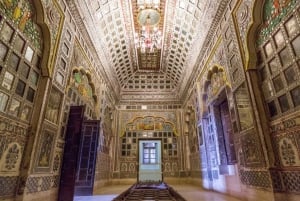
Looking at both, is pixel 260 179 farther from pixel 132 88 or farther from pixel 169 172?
pixel 132 88

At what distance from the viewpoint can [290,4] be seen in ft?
11.7

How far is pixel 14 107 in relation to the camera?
149 inches

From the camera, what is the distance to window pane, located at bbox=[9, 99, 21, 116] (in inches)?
145

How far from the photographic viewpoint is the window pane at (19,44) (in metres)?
3.83

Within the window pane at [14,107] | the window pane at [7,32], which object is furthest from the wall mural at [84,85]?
the window pane at [7,32]

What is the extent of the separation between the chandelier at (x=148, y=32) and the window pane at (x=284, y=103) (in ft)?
20.2

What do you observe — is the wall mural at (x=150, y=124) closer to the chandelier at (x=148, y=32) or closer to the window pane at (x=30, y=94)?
the chandelier at (x=148, y=32)

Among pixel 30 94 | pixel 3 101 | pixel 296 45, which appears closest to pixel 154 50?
pixel 30 94

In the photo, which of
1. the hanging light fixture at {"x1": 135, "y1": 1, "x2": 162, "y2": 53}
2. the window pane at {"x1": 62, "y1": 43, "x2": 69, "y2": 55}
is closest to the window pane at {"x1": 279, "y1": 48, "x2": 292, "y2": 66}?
the window pane at {"x1": 62, "y1": 43, "x2": 69, "y2": 55}

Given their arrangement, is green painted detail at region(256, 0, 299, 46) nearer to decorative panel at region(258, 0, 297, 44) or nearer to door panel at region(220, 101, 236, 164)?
decorative panel at region(258, 0, 297, 44)

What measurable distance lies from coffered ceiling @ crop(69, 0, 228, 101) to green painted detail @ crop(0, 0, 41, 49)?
214 cm

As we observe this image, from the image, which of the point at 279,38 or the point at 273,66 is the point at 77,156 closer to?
the point at 273,66

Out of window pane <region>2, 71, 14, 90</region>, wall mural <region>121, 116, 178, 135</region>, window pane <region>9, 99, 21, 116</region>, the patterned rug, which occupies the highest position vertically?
wall mural <region>121, 116, 178, 135</region>

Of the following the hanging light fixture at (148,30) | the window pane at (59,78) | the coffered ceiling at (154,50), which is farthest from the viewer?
the hanging light fixture at (148,30)
